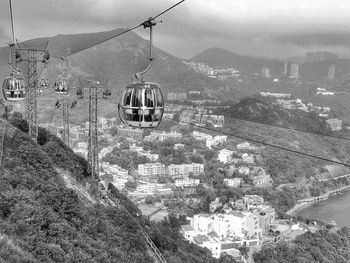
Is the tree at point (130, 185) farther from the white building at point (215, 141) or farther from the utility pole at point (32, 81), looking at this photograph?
the utility pole at point (32, 81)

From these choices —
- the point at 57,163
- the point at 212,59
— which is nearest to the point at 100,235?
the point at 57,163

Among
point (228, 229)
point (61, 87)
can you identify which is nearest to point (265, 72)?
point (228, 229)

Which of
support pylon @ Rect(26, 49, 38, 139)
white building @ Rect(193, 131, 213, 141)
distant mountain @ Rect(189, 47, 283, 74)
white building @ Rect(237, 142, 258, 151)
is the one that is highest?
distant mountain @ Rect(189, 47, 283, 74)

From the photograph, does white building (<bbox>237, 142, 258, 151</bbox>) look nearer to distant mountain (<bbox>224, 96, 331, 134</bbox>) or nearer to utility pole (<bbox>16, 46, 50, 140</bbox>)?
distant mountain (<bbox>224, 96, 331, 134</bbox>)

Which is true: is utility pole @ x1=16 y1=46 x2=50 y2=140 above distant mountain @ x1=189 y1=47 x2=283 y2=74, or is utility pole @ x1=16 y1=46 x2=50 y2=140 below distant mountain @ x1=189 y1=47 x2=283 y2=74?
below

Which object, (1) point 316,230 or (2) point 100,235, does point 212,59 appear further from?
(2) point 100,235

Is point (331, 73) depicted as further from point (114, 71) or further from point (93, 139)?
point (93, 139)

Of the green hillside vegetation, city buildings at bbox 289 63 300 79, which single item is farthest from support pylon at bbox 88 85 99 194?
city buildings at bbox 289 63 300 79
